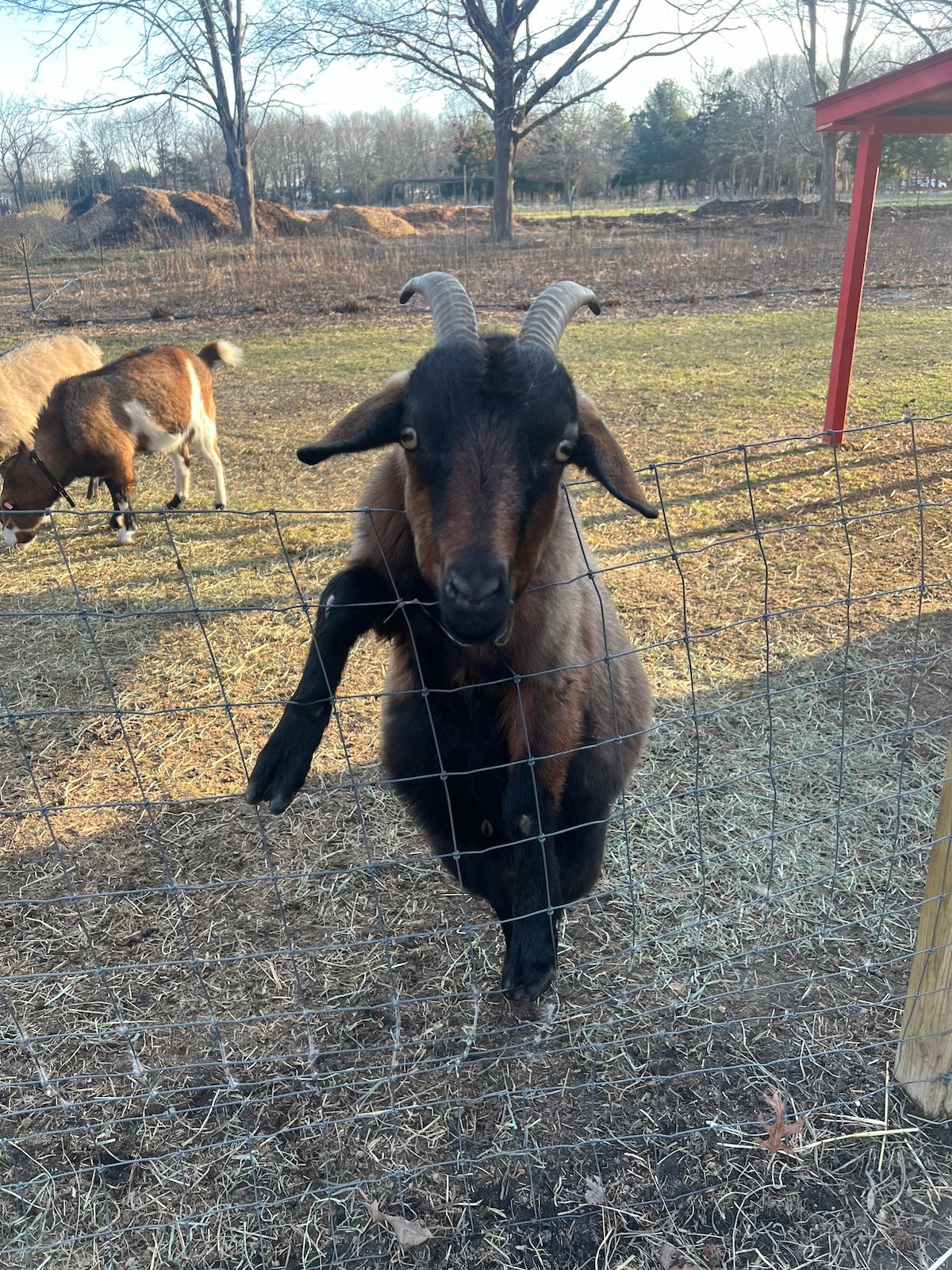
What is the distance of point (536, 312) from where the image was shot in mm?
2713

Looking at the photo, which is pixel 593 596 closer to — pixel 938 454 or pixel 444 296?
pixel 444 296

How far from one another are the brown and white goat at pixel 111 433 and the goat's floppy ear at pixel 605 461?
5.35 metres

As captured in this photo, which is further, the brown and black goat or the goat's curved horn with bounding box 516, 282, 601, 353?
the goat's curved horn with bounding box 516, 282, 601, 353

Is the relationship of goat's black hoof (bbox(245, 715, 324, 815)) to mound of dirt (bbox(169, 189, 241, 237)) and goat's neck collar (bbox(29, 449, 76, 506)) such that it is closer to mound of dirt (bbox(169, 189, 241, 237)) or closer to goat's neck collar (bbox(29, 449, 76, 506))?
goat's neck collar (bbox(29, 449, 76, 506))

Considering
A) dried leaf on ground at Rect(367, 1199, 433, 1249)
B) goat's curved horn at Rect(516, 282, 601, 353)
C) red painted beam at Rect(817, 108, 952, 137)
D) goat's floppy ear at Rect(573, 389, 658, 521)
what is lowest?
dried leaf on ground at Rect(367, 1199, 433, 1249)

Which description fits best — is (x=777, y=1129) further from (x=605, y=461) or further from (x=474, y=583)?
(x=605, y=461)

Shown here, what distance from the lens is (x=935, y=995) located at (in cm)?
244

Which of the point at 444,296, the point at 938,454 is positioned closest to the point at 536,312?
the point at 444,296

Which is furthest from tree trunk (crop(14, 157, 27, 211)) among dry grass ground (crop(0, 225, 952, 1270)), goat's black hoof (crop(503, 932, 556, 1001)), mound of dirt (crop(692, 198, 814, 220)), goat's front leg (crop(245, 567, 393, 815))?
goat's black hoof (crop(503, 932, 556, 1001))

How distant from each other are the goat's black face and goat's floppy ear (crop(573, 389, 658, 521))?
0.09 metres

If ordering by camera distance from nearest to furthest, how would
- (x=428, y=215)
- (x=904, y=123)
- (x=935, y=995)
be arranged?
1. (x=935, y=995)
2. (x=904, y=123)
3. (x=428, y=215)

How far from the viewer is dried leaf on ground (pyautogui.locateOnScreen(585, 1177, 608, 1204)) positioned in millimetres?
2354

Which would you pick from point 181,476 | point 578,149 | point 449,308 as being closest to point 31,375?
point 181,476

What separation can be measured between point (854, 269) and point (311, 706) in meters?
7.59
